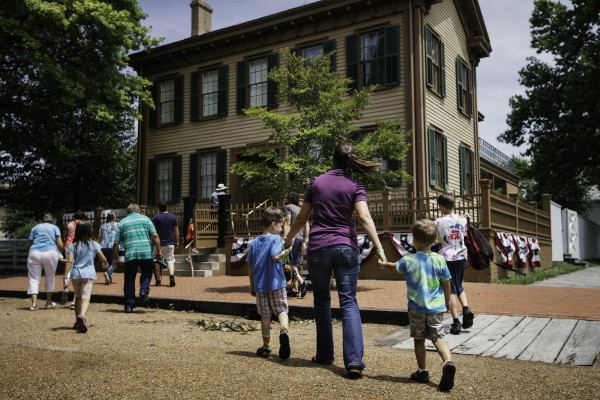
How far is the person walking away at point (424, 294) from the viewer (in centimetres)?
427

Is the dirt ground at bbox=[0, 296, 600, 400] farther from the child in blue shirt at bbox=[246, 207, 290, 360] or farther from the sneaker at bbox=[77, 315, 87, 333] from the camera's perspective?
the child in blue shirt at bbox=[246, 207, 290, 360]

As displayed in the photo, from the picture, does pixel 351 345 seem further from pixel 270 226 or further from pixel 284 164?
pixel 284 164

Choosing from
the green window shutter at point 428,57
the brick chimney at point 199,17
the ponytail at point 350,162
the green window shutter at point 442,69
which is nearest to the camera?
the ponytail at point 350,162

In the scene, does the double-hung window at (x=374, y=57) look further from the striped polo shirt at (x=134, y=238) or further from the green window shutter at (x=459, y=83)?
the striped polo shirt at (x=134, y=238)

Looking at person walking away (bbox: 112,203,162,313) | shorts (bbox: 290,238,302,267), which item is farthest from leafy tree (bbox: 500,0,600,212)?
person walking away (bbox: 112,203,162,313)

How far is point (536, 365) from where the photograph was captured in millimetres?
4891

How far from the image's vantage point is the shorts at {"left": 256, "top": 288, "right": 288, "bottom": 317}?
17.9 feet

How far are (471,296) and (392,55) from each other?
373 inches

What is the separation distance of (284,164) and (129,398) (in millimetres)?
9139

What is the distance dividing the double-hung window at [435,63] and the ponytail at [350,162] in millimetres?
13122

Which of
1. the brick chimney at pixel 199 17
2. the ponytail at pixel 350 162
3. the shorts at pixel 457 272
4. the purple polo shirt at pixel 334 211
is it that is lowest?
the shorts at pixel 457 272

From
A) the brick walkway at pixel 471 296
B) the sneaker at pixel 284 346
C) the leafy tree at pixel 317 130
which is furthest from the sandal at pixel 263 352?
the leafy tree at pixel 317 130

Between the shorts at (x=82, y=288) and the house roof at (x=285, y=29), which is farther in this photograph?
the house roof at (x=285, y=29)

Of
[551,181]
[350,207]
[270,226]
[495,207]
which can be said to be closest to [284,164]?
[495,207]
